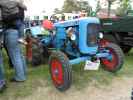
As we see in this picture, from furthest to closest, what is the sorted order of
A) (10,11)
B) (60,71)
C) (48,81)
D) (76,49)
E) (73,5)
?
1. (73,5)
2. (76,49)
3. (48,81)
4. (60,71)
5. (10,11)

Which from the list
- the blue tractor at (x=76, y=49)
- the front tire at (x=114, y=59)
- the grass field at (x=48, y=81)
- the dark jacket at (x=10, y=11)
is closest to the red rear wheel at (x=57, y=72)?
the blue tractor at (x=76, y=49)

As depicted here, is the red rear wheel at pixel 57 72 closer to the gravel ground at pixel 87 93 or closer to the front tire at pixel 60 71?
the front tire at pixel 60 71

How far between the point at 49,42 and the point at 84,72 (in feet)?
3.90

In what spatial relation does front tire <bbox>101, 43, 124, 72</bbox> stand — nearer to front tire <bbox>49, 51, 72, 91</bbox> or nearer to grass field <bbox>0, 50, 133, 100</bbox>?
grass field <bbox>0, 50, 133, 100</bbox>

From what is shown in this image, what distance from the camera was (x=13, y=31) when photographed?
22.3 feet

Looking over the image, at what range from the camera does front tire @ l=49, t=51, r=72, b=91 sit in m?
6.73

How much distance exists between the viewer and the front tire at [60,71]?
6.73m

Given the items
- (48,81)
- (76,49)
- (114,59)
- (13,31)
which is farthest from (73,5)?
(13,31)

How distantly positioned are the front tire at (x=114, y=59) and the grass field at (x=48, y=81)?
15cm

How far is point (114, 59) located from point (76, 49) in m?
1.06

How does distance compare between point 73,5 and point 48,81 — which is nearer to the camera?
point 48,81

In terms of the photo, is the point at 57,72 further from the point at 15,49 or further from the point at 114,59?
the point at 114,59

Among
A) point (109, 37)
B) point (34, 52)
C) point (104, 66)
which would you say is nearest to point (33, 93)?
point (34, 52)

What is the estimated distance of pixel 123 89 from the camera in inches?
293
